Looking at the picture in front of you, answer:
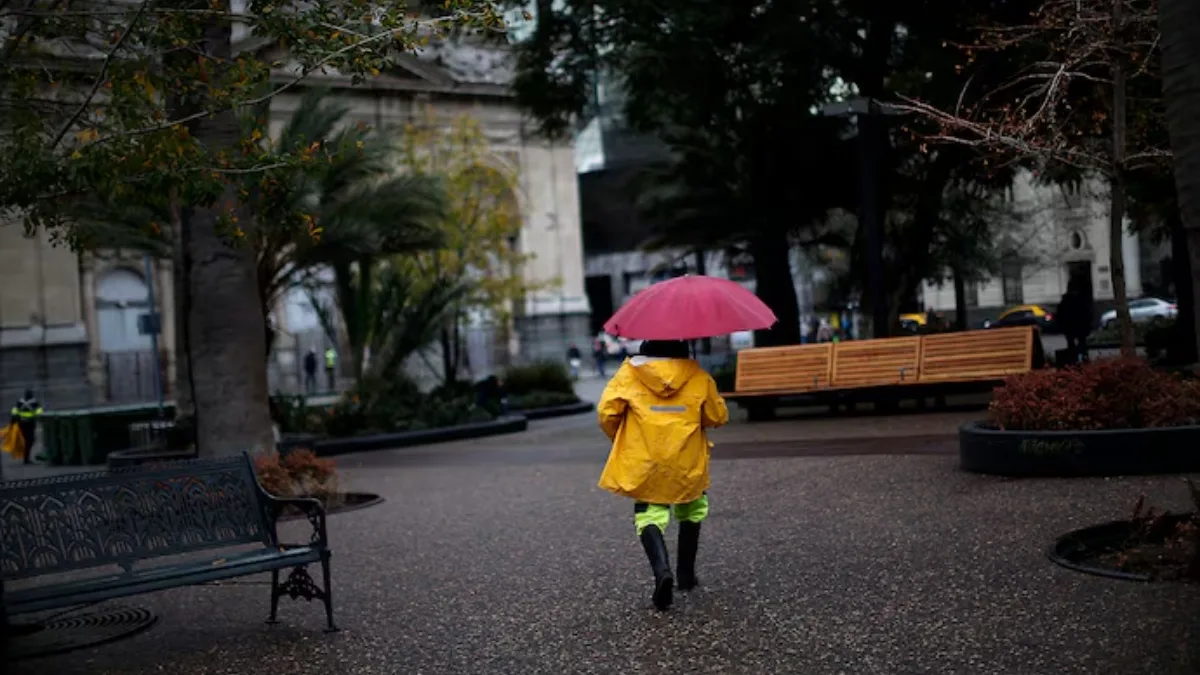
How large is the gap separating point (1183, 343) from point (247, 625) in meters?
18.8

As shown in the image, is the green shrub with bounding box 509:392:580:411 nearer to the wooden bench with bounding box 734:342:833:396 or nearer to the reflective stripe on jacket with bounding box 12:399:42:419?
the reflective stripe on jacket with bounding box 12:399:42:419

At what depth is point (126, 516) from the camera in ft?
24.4

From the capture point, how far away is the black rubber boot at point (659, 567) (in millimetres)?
7296

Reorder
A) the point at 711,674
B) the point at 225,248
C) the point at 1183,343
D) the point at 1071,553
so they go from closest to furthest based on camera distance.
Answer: the point at 711,674
the point at 1071,553
the point at 225,248
the point at 1183,343

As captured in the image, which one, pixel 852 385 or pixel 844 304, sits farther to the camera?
pixel 844 304

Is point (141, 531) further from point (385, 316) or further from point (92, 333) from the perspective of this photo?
point (92, 333)

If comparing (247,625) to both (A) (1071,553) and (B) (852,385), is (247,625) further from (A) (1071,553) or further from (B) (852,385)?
(B) (852,385)

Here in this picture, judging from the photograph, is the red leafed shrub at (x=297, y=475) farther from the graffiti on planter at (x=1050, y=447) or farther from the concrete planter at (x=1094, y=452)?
the graffiti on planter at (x=1050, y=447)

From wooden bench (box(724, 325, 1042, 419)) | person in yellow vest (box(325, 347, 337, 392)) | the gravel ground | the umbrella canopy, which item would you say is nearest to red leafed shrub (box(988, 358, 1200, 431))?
the gravel ground

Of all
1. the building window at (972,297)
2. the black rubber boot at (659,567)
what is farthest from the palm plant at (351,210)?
the building window at (972,297)

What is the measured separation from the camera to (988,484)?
11.1 m

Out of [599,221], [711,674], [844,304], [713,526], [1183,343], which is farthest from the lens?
[599,221]

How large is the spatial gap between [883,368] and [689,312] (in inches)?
497

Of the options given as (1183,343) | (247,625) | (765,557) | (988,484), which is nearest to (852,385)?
(1183,343)
